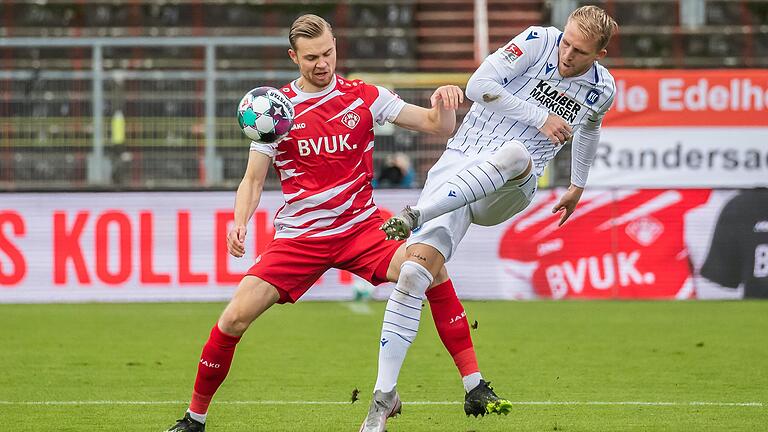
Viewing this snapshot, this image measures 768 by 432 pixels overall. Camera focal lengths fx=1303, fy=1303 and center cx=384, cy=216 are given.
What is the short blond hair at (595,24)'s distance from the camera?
6.05 meters

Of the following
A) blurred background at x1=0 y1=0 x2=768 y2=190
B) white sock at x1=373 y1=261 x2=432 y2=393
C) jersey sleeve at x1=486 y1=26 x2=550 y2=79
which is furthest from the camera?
blurred background at x1=0 y1=0 x2=768 y2=190

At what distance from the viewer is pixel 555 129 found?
242 inches

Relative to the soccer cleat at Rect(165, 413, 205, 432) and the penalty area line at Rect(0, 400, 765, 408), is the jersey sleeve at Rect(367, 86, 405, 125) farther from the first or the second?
the penalty area line at Rect(0, 400, 765, 408)

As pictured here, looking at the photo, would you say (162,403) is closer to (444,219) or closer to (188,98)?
(444,219)

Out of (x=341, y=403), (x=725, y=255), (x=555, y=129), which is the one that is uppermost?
(x=555, y=129)

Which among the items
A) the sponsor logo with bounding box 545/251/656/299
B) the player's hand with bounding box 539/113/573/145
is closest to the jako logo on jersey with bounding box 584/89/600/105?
the player's hand with bounding box 539/113/573/145

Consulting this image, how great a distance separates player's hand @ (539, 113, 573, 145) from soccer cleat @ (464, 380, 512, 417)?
1.21 metres

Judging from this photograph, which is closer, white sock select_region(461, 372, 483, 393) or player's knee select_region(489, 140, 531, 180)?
player's knee select_region(489, 140, 531, 180)

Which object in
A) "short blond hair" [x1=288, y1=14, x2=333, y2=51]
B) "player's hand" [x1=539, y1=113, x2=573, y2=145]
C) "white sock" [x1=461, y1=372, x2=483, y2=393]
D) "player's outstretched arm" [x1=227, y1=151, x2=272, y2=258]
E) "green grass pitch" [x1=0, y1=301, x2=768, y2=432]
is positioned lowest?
"green grass pitch" [x1=0, y1=301, x2=768, y2=432]

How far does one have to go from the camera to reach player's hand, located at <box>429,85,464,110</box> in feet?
19.6

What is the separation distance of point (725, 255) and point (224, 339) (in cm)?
918

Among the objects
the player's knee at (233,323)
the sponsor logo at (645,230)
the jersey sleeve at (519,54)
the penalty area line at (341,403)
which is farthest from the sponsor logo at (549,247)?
the player's knee at (233,323)

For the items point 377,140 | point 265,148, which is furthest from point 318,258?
point 377,140

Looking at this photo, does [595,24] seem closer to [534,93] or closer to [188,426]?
[534,93]
